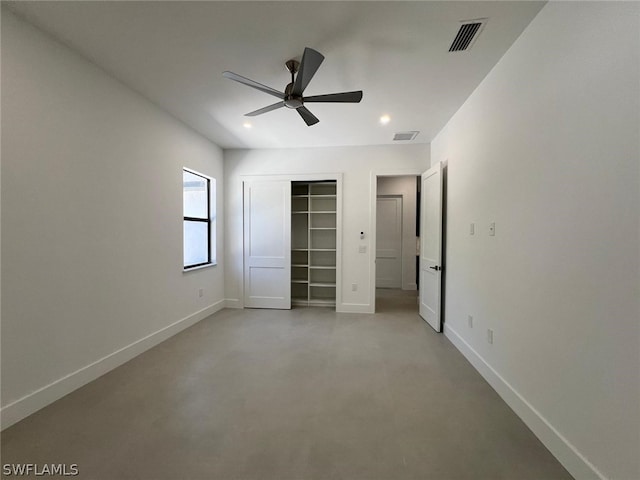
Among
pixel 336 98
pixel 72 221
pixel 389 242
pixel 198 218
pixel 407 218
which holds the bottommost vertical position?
pixel 389 242

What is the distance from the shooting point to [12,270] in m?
1.82

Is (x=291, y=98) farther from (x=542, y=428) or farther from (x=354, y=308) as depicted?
(x=354, y=308)

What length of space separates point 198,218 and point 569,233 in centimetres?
421

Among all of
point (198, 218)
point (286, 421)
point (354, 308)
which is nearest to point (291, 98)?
point (286, 421)

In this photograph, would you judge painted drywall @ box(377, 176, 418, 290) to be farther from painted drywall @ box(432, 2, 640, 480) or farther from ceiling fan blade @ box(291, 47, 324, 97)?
ceiling fan blade @ box(291, 47, 324, 97)

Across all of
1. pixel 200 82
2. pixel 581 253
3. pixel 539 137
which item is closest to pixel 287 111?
pixel 200 82

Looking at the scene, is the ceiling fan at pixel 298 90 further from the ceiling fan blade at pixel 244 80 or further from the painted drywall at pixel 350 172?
the painted drywall at pixel 350 172

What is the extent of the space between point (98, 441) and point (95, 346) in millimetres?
978

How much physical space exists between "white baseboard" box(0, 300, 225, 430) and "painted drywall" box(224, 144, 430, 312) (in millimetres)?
1759

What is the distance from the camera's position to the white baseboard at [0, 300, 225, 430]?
5.97 feet

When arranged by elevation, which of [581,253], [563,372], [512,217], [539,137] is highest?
[539,137]

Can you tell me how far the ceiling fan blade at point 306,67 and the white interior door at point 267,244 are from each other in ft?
8.09

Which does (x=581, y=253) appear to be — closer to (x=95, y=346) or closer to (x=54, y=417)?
(x=54, y=417)

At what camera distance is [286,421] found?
1.87m
